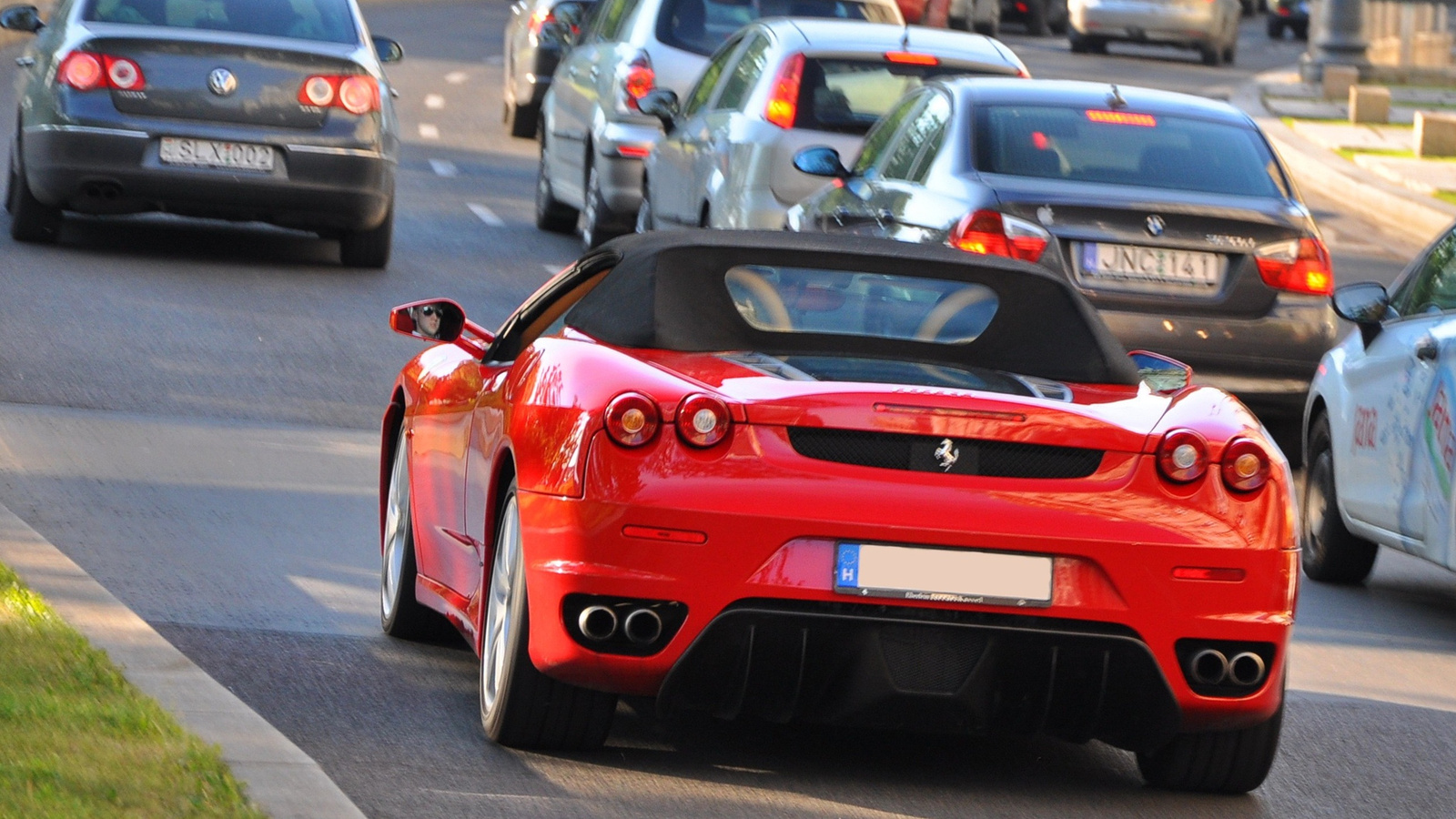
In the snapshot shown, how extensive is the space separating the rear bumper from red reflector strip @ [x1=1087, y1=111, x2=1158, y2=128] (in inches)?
201

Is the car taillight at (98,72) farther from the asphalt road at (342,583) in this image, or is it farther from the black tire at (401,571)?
the black tire at (401,571)

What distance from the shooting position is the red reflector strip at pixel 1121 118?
11.5 metres

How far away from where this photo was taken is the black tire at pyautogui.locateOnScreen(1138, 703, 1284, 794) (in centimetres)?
615

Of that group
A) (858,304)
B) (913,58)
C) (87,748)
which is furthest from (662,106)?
(87,748)

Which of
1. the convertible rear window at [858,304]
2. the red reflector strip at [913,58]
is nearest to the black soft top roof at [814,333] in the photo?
the convertible rear window at [858,304]

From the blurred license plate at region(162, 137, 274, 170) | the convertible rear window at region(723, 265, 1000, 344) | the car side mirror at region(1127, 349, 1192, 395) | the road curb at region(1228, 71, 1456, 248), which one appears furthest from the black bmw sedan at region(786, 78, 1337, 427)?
the road curb at region(1228, 71, 1456, 248)

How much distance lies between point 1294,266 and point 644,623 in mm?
6051

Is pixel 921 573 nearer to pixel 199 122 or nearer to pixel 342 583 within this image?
pixel 342 583

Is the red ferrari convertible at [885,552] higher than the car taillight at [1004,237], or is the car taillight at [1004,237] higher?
the red ferrari convertible at [885,552]

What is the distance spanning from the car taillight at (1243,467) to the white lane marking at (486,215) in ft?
43.9

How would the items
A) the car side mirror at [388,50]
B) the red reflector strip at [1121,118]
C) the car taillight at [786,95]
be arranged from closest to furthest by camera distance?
the red reflector strip at [1121,118] → the car taillight at [786,95] → the car side mirror at [388,50]

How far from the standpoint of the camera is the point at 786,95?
46.2 feet

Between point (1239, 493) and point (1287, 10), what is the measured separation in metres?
57.8

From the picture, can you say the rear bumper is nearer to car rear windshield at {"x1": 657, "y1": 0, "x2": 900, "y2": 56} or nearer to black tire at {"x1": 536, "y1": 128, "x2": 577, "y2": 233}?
car rear windshield at {"x1": 657, "y1": 0, "x2": 900, "y2": 56}
